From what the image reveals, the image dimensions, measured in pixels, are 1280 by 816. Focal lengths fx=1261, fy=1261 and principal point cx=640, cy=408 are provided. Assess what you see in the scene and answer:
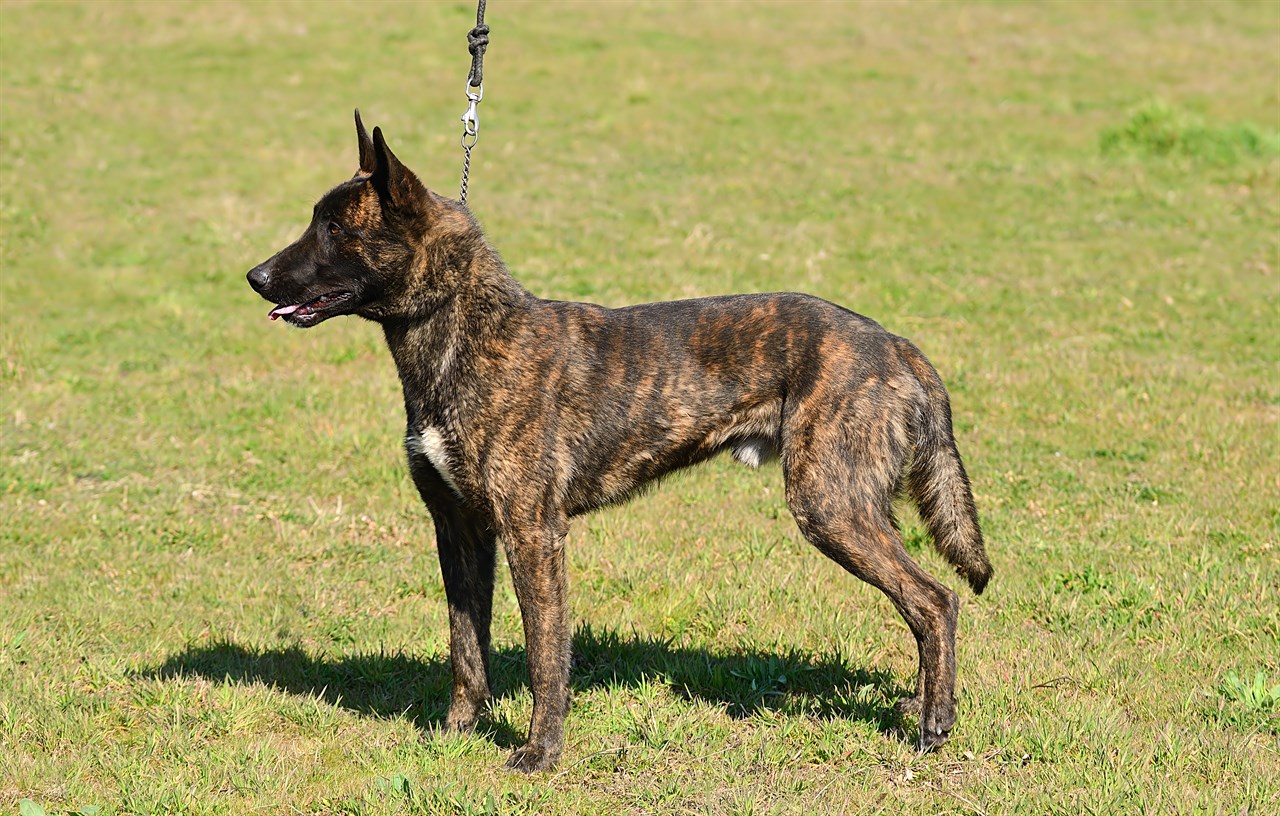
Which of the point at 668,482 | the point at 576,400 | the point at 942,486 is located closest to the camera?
the point at 576,400

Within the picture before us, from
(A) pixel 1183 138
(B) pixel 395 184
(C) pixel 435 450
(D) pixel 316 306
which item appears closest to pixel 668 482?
(C) pixel 435 450

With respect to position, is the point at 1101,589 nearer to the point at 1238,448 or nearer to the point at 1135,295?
the point at 1238,448

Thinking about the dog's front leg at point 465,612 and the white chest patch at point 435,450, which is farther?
the dog's front leg at point 465,612

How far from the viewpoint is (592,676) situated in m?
6.39

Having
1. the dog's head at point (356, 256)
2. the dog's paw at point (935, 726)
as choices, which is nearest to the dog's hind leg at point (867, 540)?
the dog's paw at point (935, 726)

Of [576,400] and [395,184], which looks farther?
[576,400]

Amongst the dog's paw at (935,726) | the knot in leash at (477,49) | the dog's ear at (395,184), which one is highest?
the knot in leash at (477,49)

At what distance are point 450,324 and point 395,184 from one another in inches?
25.5

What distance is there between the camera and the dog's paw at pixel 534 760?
5449mm

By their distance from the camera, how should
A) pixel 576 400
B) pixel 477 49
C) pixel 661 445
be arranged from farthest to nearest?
pixel 477 49 < pixel 661 445 < pixel 576 400

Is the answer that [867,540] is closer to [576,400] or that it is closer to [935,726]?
[935,726]

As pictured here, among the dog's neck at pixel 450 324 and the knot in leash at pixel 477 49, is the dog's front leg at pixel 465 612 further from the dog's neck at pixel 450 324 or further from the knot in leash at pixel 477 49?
the knot in leash at pixel 477 49

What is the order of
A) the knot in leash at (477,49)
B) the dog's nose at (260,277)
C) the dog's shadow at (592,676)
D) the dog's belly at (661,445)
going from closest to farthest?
the dog's nose at (260,277) < the dog's belly at (661,445) < the dog's shadow at (592,676) < the knot in leash at (477,49)

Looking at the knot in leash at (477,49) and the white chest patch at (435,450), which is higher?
the knot in leash at (477,49)
